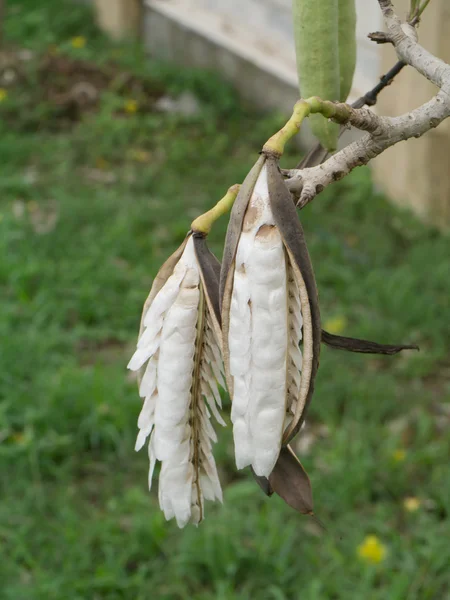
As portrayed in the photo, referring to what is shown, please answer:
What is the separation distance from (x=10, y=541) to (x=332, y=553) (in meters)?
0.72

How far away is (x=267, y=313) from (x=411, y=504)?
1.67 metres

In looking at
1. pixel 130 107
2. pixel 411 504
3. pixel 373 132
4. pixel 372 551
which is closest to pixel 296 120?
pixel 373 132

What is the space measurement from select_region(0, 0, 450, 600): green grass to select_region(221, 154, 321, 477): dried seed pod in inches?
40.0

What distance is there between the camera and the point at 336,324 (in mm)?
2623

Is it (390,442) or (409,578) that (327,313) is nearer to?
(390,442)

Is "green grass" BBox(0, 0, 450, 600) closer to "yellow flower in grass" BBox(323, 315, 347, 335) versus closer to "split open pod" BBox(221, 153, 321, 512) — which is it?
"yellow flower in grass" BBox(323, 315, 347, 335)

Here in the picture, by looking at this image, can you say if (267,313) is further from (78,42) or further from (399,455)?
(78,42)

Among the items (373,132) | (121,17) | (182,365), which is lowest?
(121,17)

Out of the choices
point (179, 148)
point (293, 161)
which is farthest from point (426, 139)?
point (179, 148)

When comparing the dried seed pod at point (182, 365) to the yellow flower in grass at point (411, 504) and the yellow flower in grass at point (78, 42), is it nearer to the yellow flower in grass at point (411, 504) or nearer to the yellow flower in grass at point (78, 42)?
the yellow flower in grass at point (411, 504)

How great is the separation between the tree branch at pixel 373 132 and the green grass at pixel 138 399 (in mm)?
1032

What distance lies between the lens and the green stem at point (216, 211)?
52 centimetres

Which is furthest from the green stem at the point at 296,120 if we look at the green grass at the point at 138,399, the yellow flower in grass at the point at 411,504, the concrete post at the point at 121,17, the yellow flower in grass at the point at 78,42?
the concrete post at the point at 121,17

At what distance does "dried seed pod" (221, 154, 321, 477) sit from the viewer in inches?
19.0
